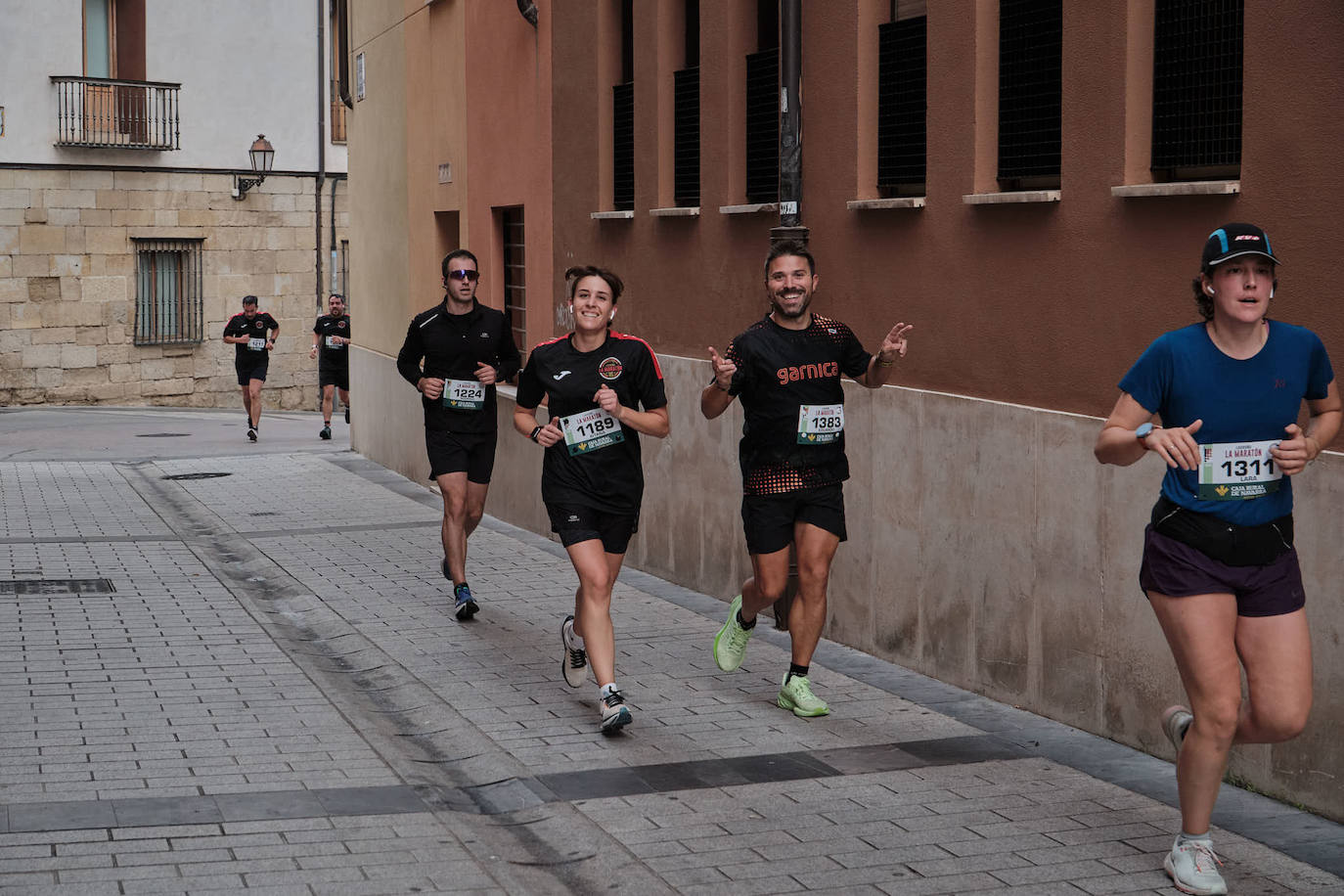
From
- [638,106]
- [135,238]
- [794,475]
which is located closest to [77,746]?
[794,475]

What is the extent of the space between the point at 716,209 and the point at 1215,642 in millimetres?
6436

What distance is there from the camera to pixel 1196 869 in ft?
16.9

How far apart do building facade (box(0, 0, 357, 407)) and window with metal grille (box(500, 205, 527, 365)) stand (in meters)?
17.7

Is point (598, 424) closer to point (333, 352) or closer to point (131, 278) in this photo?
point (333, 352)

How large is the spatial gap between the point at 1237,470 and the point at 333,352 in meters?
21.0

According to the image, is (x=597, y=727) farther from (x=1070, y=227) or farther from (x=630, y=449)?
(x=1070, y=227)

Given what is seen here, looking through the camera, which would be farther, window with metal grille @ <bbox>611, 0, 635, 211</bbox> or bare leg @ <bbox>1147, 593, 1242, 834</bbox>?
window with metal grille @ <bbox>611, 0, 635, 211</bbox>

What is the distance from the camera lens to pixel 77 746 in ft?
22.9

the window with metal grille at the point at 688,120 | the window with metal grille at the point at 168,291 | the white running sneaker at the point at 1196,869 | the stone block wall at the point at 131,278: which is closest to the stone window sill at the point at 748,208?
the window with metal grille at the point at 688,120

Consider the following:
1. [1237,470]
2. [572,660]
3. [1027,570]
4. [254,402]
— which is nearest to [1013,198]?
[1027,570]

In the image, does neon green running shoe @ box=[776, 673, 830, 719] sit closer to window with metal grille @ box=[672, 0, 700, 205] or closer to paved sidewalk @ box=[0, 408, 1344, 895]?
paved sidewalk @ box=[0, 408, 1344, 895]

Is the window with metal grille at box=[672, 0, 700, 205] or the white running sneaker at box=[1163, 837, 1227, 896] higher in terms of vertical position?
the window with metal grille at box=[672, 0, 700, 205]

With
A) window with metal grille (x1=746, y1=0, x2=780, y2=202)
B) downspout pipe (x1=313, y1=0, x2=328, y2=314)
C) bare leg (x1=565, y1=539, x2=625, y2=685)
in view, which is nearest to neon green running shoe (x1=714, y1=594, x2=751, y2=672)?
bare leg (x1=565, y1=539, x2=625, y2=685)

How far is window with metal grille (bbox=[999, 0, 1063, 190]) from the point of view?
7707 millimetres
